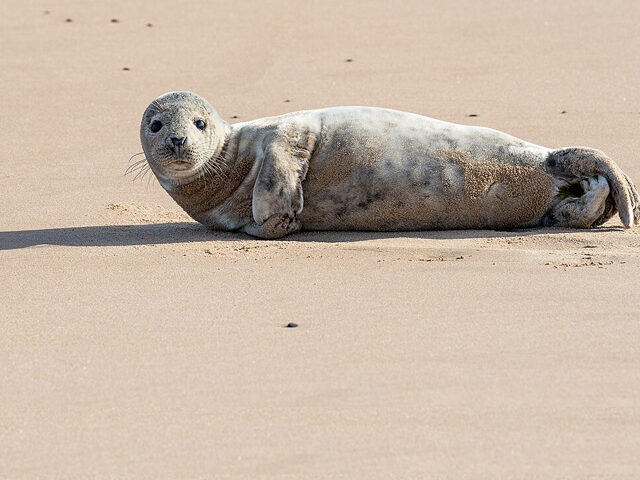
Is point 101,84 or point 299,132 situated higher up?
point 299,132

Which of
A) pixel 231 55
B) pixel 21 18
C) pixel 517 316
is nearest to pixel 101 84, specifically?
pixel 231 55

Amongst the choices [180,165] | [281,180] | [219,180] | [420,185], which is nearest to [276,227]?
[281,180]

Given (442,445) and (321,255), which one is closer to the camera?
(442,445)

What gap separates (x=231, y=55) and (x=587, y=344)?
7573 mm

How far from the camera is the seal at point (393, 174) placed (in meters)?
6.20

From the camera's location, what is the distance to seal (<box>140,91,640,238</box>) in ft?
20.3

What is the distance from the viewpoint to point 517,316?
457 centimetres

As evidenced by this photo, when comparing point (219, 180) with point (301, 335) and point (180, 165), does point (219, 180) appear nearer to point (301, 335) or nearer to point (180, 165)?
point (180, 165)

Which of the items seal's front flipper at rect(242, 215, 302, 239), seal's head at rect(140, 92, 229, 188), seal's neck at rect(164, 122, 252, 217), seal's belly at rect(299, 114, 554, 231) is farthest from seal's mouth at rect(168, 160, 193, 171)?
seal's belly at rect(299, 114, 554, 231)

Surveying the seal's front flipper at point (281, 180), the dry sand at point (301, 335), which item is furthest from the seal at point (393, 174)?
the dry sand at point (301, 335)

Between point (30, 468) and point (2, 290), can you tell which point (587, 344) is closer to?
point (30, 468)

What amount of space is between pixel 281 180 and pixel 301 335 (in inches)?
73.2

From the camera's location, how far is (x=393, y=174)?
6230mm

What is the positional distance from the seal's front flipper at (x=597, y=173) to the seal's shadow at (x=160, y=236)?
0.45ft
